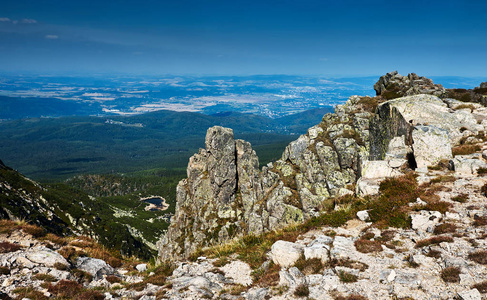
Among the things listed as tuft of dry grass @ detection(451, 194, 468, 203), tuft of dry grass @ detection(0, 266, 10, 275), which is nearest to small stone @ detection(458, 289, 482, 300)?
tuft of dry grass @ detection(451, 194, 468, 203)

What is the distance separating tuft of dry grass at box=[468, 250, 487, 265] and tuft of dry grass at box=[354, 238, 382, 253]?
3589mm

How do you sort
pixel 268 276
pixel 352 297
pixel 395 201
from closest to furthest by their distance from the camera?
pixel 352 297 → pixel 268 276 → pixel 395 201

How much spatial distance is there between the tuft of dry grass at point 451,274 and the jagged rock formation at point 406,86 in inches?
1710

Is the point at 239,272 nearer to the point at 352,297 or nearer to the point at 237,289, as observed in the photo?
the point at 237,289

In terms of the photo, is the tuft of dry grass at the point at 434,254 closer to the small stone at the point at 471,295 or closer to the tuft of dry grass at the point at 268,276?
the small stone at the point at 471,295

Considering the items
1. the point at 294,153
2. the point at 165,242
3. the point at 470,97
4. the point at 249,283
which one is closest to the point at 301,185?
the point at 294,153

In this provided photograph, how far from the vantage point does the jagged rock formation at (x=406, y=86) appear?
45.2 m

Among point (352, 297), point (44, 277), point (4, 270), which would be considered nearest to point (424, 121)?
point (352, 297)

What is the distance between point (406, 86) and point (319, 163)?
24980 millimetres

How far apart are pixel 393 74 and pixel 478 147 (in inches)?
1682

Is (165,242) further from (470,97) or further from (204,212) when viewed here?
(470,97)

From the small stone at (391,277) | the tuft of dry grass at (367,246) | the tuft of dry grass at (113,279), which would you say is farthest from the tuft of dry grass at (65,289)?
the tuft of dry grass at (367,246)

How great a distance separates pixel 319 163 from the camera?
5534 cm

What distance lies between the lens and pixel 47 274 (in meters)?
13.3
